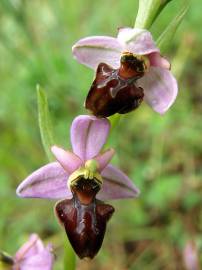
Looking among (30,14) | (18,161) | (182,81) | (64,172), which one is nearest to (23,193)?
(64,172)

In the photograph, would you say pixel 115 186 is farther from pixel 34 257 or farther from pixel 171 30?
pixel 171 30

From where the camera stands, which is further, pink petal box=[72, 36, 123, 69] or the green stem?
the green stem

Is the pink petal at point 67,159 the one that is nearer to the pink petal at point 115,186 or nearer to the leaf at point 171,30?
the pink petal at point 115,186

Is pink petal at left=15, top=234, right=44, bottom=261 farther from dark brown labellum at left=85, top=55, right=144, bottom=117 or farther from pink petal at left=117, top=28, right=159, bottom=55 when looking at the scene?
pink petal at left=117, top=28, right=159, bottom=55

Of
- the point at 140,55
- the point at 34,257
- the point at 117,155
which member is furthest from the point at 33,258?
the point at 117,155

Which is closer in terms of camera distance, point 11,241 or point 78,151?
point 78,151

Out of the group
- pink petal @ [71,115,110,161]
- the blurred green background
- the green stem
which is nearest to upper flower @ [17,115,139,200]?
pink petal @ [71,115,110,161]

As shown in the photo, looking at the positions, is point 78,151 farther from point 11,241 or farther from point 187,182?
point 187,182
